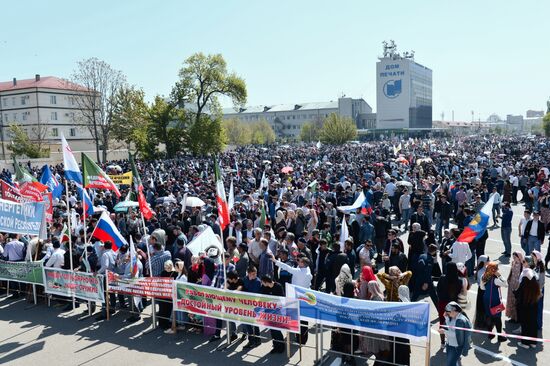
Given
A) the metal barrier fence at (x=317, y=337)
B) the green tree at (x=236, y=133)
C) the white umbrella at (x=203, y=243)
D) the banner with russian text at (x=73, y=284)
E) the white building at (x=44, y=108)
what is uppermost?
the white building at (x=44, y=108)

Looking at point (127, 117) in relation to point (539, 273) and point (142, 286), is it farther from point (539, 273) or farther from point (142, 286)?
point (539, 273)

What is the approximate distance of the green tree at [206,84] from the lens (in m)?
52.6

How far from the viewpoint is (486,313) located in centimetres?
818

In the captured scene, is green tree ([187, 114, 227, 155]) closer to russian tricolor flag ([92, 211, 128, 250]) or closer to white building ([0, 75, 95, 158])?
white building ([0, 75, 95, 158])

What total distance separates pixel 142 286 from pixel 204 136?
42.0m

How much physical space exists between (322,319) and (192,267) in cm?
290

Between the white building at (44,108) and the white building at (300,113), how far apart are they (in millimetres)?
67401

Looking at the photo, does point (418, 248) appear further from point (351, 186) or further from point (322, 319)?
point (351, 186)

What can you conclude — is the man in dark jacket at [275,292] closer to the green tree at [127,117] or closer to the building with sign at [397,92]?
the green tree at [127,117]

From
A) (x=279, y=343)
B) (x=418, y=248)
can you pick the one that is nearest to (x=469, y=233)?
(x=418, y=248)

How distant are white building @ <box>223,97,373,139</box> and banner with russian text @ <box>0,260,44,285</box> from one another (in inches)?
4911

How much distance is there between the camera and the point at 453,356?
677 centimetres

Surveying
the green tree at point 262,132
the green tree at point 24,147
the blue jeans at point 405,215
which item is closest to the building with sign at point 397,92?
the green tree at point 262,132

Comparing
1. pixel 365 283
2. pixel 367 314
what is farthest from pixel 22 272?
pixel 367 314
